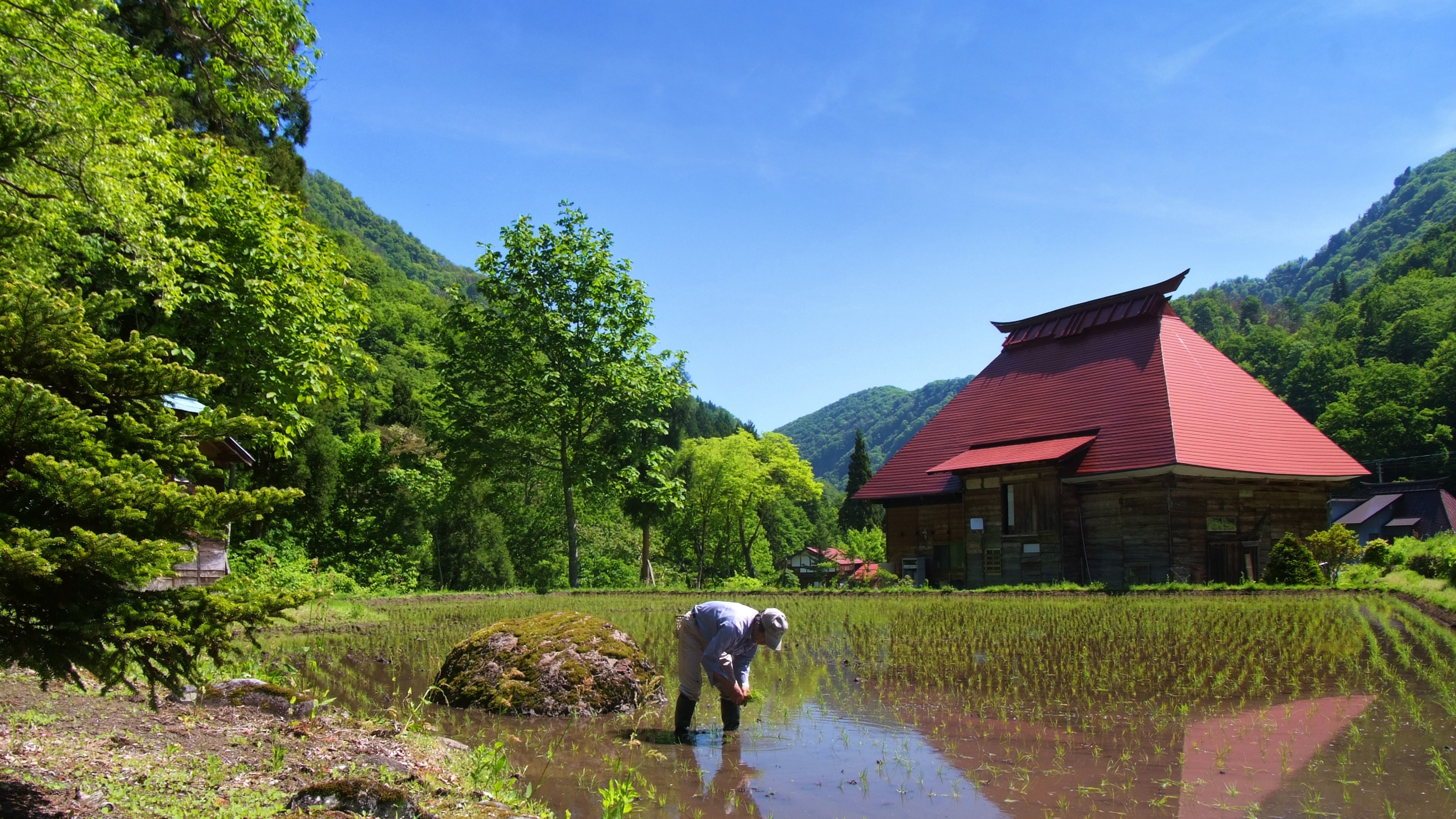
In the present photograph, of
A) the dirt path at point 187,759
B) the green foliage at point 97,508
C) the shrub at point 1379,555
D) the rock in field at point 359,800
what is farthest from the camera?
the shrub at point 1379,555

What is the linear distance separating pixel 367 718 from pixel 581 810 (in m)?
2.55

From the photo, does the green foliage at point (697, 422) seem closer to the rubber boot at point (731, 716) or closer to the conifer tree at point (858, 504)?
the conifer tree at point (858, 504)

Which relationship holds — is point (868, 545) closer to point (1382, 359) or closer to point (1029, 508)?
point (1029, 508)

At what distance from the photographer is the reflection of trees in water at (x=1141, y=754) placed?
225 inches

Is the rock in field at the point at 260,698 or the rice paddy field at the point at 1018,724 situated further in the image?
the rock in field at the point at 260,698

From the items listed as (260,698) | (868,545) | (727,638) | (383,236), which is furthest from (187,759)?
(383,236)

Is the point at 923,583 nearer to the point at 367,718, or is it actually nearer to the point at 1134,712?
the point at 1134,712

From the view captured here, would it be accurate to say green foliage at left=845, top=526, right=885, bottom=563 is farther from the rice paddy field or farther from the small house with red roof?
the rice paddy field

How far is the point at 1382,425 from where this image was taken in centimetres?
6981

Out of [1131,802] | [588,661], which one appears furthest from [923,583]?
[1131,802]

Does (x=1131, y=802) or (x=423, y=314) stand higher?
(x=423, y=314)

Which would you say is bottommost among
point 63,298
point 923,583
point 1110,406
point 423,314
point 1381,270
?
point 923,583

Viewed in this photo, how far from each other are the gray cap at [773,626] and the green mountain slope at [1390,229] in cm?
14771

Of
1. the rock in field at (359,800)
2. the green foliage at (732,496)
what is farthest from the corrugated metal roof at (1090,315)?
the rock in field at (359,800)
